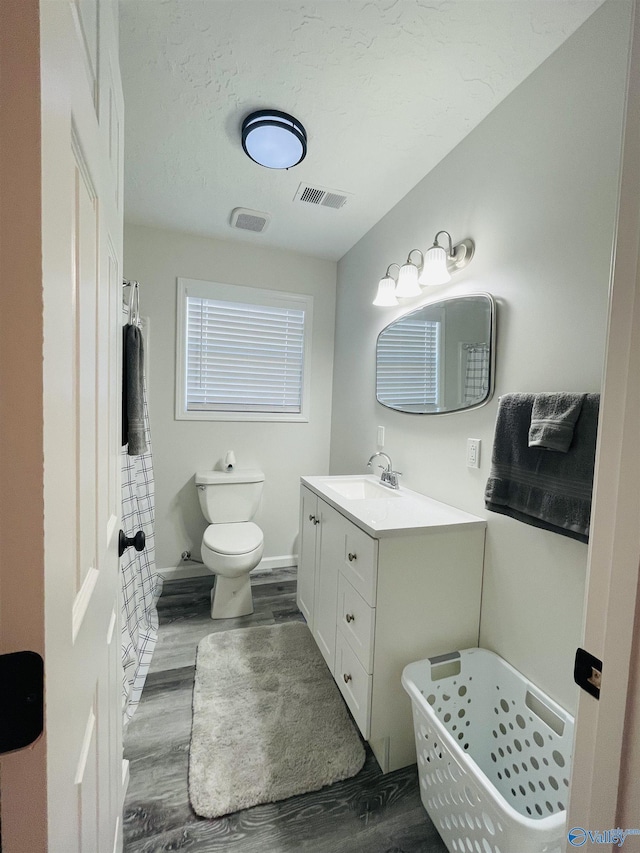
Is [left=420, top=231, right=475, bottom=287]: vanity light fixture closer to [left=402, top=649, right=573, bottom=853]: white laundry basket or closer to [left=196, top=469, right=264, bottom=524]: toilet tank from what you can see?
[left=402, top=649, right=573, bottom=853]: white laundry basket

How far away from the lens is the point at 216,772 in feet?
4.18

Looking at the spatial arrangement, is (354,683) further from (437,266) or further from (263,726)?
(437,266)

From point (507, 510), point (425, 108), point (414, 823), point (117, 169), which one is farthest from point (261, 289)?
point (414, 823)

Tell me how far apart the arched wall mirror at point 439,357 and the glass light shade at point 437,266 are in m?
Result: 0.10

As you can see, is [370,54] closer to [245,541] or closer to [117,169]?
[117,169]

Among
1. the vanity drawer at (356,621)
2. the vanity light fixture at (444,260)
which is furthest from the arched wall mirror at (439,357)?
the vanity drawer at (356,621)

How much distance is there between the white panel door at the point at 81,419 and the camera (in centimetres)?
35

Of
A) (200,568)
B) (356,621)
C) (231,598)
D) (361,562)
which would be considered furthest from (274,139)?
(200,568)

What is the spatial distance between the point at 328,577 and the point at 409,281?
1.48 metres

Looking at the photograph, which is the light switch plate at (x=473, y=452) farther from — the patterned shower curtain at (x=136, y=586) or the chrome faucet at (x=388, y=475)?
the patterned shower curtain at (x=136, y=586)

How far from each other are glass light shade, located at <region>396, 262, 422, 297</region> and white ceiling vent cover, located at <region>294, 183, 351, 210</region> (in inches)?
23.6

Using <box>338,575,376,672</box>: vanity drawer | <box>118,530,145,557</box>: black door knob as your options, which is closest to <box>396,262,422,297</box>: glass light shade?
<box>338,575,376,672</box>: vanity drawer

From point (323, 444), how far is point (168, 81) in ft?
7.39

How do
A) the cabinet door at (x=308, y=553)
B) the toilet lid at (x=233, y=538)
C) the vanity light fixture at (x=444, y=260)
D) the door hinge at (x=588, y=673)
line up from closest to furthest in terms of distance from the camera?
the door hinge at (x=588, y=673) → the vanity light fixture at (x=444, y=260) → the cabinet door at (x=308, y=553) → the toilet lid at (x=233, y=538)
